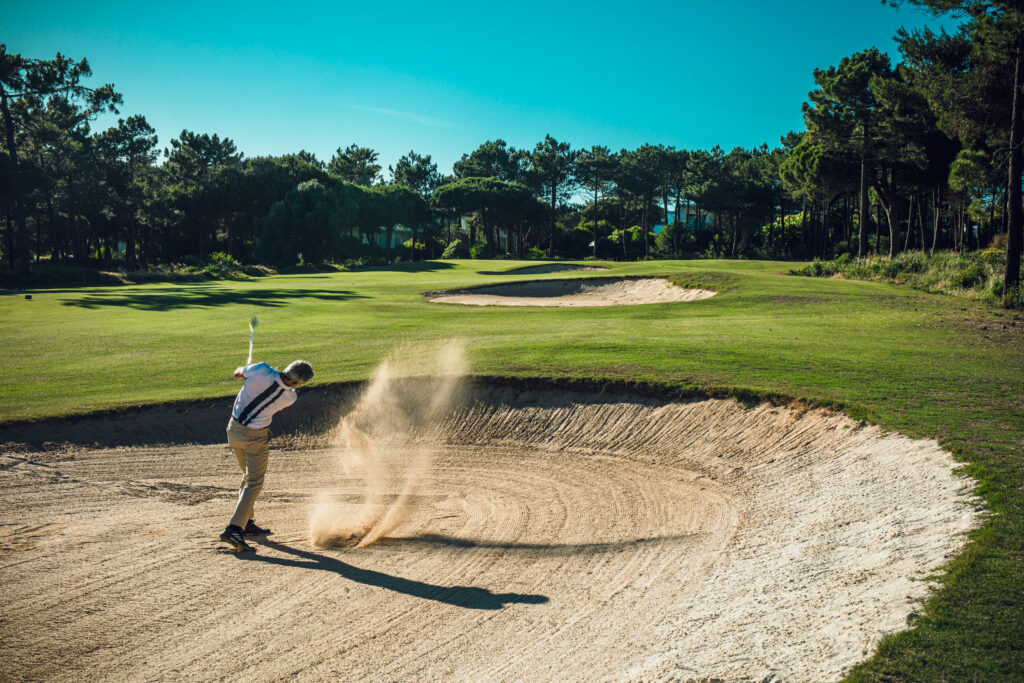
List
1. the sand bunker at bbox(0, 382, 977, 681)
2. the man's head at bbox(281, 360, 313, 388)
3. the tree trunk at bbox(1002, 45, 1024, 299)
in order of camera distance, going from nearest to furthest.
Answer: the sand bunker at bbox(0, 382, 977, 681) → the man's head at bbox(281, 360, 313, 388) → the tree trunk at bbox(1002, 45, 1024, 299)

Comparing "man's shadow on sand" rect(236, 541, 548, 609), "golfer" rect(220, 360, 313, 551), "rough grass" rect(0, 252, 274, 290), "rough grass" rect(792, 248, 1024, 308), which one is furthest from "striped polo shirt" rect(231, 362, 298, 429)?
"rough grass" rect(0, 252, 274, 290)

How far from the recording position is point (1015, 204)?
88.0ft

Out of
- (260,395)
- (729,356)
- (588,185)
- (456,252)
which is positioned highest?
(588,185)

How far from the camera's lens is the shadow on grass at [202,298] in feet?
110

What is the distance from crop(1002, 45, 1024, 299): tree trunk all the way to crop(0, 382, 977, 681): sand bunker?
19924 mm

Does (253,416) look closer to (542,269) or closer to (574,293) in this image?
(574,293)

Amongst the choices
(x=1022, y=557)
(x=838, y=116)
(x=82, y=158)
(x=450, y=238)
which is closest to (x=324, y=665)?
(x=1022, y=557)

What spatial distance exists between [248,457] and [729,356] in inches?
478

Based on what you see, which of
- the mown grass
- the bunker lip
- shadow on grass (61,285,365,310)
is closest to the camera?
the mown grass

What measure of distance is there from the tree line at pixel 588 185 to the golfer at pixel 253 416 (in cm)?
2842

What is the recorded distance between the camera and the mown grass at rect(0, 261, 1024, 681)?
5883 millimetres

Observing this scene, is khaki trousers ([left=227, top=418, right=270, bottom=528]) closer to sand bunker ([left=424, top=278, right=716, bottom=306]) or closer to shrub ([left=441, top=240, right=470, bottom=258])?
sand bunker ([left=424, top=278, right=716, bottom=306])

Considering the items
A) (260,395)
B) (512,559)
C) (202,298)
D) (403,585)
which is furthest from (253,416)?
(202,298)

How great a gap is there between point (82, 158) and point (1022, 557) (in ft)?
268
